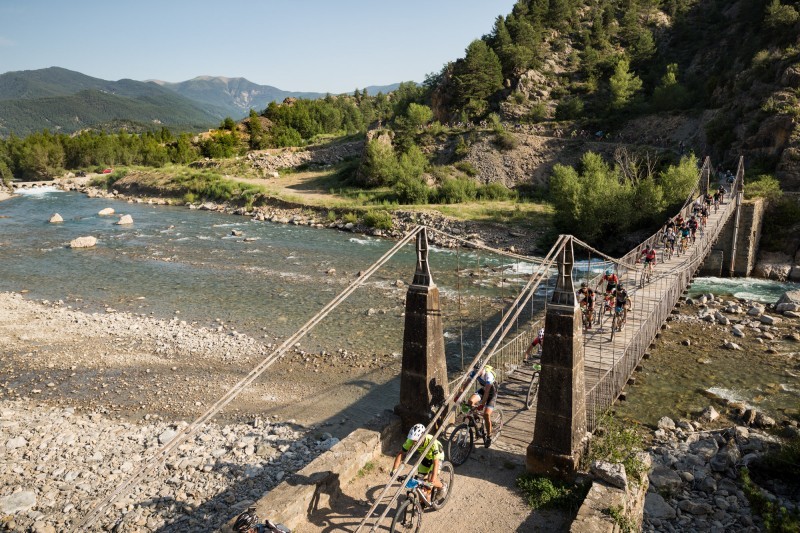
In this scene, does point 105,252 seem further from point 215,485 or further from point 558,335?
point 558,335

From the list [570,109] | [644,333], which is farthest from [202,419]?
[570,109]

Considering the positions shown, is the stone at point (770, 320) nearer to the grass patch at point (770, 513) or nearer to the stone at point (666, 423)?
the stone at point (666, 423)

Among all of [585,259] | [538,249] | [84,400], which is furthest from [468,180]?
[84,400]

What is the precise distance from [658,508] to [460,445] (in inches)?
146

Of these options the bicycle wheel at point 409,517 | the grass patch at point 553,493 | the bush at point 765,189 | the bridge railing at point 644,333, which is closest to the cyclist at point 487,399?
the grass patch at point 553,493

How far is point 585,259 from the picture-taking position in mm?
29266

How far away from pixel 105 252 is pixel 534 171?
34206 mm

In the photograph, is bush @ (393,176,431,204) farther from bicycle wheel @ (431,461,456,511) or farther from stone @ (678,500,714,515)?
bicycle wheel @ (431,461,456,511)

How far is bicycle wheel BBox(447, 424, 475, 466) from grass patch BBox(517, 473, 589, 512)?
1.06 m

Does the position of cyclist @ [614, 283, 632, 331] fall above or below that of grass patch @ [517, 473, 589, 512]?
above

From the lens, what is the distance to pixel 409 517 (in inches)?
265

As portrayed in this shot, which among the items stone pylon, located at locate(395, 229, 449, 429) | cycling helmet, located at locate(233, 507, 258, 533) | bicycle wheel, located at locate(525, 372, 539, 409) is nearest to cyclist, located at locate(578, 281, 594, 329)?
bicycle wheel, located at locate(525, 372, 539, 409)

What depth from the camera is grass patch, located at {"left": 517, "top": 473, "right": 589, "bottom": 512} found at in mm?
7309

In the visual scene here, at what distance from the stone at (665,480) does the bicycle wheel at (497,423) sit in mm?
3109
